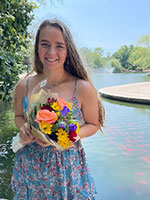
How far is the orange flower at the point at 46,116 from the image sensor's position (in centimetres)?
89

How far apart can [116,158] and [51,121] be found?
302cm

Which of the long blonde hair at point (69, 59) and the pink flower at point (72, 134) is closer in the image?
the pink flower at point (72, 134)

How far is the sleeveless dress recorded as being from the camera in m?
1.08

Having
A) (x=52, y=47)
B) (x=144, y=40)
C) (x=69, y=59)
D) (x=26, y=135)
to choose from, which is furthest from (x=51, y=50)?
(x=144, y=40)

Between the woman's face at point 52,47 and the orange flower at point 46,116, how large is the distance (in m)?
0.30

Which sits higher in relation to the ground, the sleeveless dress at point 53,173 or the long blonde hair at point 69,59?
the long blonde hair at point 69,59

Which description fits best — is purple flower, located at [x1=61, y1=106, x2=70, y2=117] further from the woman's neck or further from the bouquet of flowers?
the woman's neck

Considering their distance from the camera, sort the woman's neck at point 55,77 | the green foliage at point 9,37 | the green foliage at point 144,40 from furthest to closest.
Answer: the green foliage at point 144,40 → the green foliage at point 9,37 → the woman's neck at point 55,77

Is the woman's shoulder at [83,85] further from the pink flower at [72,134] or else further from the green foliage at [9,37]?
the green foliage at [9,37]

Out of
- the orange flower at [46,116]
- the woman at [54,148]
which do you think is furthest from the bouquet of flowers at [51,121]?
the woman at [54,148]

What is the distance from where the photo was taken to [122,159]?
145 inches

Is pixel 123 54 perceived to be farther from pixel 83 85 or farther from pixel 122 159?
pixel 83 85

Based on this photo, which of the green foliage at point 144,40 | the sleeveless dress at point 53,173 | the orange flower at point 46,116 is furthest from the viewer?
the green foliage at point 144,40

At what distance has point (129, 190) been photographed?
9.16 feet
